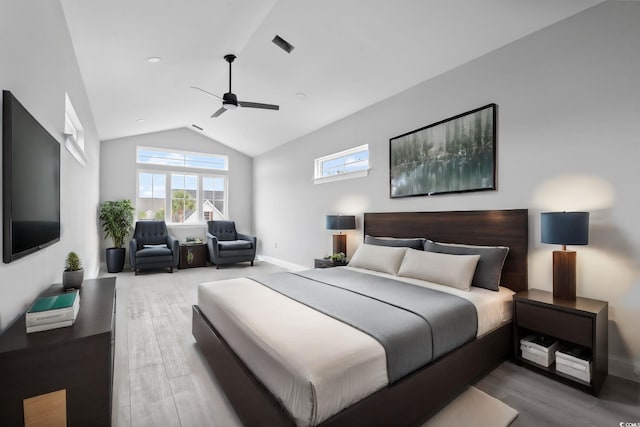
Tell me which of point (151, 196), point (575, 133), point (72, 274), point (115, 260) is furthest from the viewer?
point (151, 196)

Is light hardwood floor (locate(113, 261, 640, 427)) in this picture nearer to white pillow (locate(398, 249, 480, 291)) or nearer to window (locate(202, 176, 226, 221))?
white pillow (locate(398, 249, 480, 291))

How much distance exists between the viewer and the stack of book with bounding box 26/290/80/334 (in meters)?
1.48

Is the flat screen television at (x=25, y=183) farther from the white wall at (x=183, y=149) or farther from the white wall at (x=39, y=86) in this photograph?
the white wall at (x=183, y=149)

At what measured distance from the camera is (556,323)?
86.6 inches

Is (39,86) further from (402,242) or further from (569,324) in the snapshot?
(569,324)

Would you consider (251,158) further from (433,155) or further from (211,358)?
(211,358)

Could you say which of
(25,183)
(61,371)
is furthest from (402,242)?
(25,183)

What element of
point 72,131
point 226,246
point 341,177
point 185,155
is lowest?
point 226,246

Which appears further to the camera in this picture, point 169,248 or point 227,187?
point 227,187

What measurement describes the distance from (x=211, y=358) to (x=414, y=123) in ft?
11.0

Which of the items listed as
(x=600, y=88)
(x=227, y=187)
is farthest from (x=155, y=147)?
(x=600, y=88)

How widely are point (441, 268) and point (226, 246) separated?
475 centimetres

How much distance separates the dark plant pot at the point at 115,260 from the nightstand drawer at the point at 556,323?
258 inches

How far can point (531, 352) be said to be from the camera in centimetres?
237
